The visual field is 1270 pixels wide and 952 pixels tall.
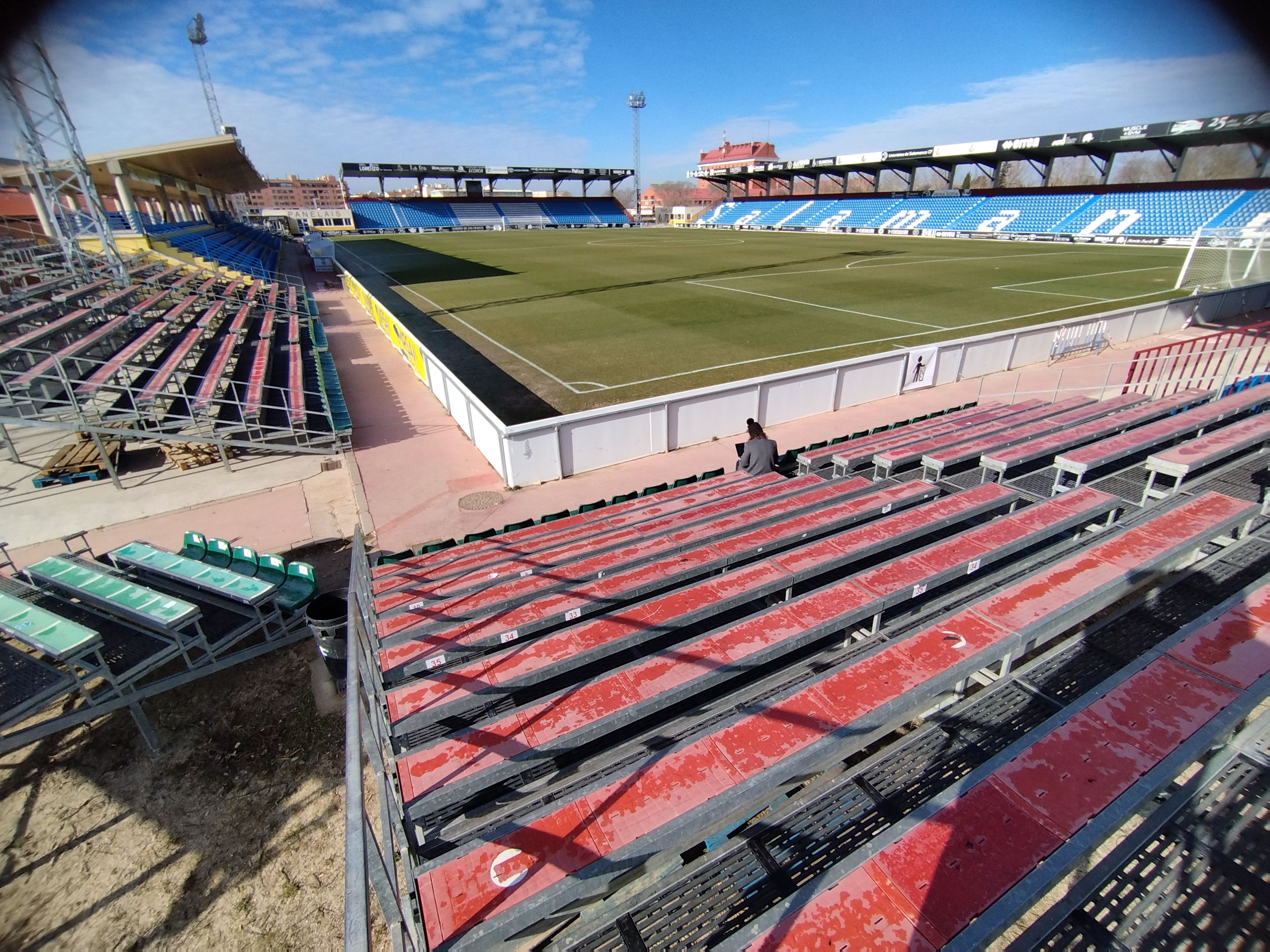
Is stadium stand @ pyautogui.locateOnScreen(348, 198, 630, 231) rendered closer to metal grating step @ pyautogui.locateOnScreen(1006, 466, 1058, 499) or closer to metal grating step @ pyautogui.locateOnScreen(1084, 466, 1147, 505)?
metal grating step @ pyautogui.locateOnScreen(1006, 466, 1058, 499)

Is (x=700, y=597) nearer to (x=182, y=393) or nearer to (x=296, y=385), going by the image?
(x=296, y=385)

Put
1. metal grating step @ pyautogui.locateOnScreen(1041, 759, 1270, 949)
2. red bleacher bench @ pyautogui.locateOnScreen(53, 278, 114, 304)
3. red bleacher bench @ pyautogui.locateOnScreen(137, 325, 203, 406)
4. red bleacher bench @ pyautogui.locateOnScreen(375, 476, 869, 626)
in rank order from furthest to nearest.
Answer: red bleacher bench @ pyautogui.locateOnScreen(53, 278, 114, 304) < red bleacher bench @ pyautogui.locateOnScreen(137, 325, 203, 406) < red bleacher bench @ pyautogui.locateOnScreen(375, 476, 869, 626) < metal grating step @ pyautogui.locateOnScreen(1041, 759, 1270, 949)

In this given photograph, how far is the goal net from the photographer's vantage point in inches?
790

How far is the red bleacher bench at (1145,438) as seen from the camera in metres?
6.14

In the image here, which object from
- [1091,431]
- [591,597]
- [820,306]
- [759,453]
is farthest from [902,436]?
[820,306]

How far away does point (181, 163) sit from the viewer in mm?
32656

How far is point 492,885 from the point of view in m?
2.33

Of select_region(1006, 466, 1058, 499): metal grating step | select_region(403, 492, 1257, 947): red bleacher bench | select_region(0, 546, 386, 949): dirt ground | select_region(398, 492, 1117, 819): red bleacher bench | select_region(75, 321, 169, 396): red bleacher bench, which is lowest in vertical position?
select_region(0, 546, 386, 949): dirt ground

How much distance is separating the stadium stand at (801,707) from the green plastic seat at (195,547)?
355cm

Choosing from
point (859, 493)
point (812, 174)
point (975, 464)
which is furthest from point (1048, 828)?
point (812, 174)

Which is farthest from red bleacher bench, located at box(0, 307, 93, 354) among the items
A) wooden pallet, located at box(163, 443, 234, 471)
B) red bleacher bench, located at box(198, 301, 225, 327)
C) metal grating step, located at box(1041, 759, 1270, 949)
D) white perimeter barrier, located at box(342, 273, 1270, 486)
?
metal grating step, located at box(1041, 759, 1270, 949)

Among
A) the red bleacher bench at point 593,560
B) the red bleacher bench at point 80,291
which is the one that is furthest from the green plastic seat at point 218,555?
the red bleacher bench at point 80,291

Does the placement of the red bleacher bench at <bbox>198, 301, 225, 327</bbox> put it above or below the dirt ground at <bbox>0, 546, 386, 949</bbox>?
above

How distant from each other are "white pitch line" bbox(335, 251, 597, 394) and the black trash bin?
9.55 m
